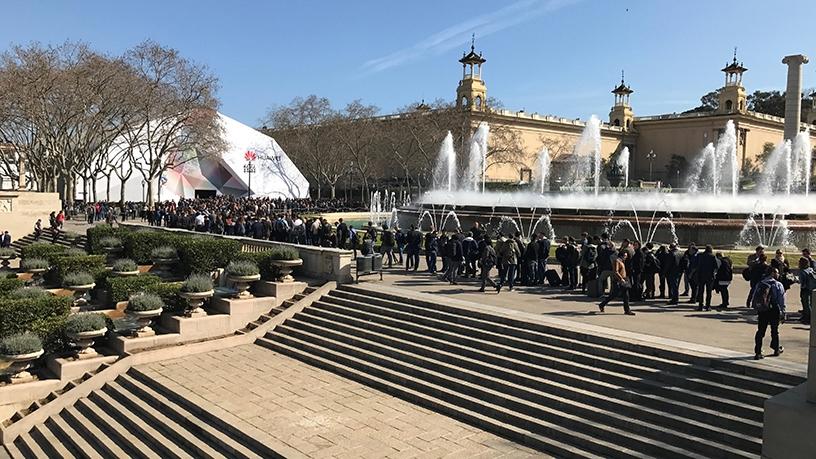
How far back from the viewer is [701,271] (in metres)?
13.3

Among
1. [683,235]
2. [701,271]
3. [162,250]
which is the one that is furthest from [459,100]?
[701,271]

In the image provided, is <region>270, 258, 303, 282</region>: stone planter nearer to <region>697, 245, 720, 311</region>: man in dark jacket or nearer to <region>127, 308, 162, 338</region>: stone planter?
<region>127, 308, 162, 338</region>: stone planter

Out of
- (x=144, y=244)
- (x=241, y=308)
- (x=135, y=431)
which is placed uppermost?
(x=144, y=244)

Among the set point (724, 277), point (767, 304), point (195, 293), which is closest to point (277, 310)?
point (195, 293)

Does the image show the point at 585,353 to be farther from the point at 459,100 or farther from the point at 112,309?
the point at 459,100

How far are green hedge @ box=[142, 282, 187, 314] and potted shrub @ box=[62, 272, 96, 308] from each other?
241 cm

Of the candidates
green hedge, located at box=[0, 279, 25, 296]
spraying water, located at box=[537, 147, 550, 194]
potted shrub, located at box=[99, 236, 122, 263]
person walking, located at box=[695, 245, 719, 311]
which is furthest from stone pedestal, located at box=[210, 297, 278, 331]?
spraying water, located at box=[537, 147, 550, 194]

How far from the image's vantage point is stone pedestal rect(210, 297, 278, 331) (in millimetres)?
14812

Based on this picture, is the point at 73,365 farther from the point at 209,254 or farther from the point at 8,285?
the point at 209,254

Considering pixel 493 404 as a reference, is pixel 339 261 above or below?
above

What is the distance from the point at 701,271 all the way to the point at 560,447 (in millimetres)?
6847

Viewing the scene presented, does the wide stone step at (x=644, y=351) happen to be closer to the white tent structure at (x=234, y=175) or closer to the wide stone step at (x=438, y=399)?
the wide stone step at (x=438, y=399)

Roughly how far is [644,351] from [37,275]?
58.5 ft

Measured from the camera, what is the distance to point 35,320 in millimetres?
12695
